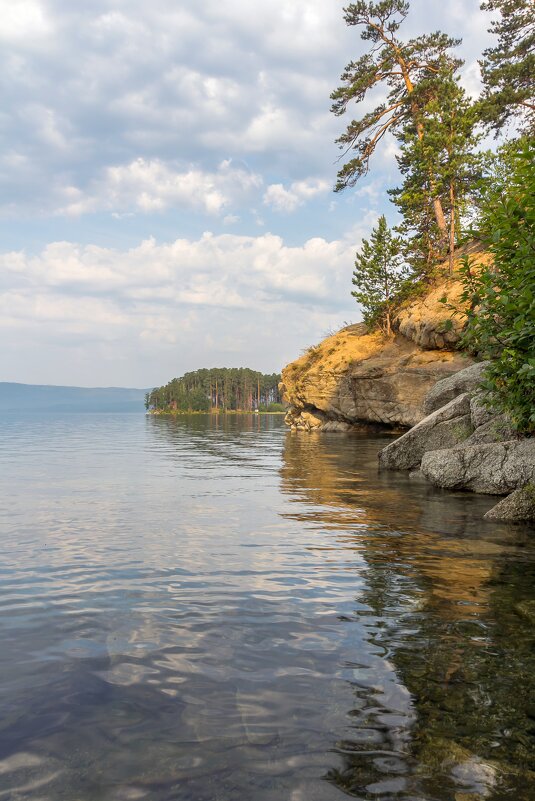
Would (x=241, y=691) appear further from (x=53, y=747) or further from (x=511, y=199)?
(x=511, y=199)

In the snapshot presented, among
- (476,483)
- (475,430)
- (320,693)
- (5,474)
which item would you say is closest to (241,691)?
(320,693)

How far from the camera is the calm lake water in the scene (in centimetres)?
317

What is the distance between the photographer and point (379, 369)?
1612 inches

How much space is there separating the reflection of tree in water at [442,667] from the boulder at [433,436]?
695 cm

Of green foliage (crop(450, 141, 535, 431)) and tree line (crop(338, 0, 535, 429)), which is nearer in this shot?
green foliage (crop(450, 141, 535, 431))

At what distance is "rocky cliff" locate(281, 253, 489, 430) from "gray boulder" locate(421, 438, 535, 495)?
14983 millimetres

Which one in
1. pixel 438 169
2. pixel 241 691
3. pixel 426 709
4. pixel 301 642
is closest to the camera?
pixel 426 709

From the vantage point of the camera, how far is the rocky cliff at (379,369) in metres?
35.9

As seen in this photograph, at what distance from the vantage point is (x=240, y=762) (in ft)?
10.7

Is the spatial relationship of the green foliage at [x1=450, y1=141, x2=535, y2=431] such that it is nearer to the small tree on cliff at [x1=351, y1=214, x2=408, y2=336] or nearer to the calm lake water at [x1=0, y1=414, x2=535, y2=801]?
the calm lake water at [x1=0, y1=414, x2=535, y2=801]

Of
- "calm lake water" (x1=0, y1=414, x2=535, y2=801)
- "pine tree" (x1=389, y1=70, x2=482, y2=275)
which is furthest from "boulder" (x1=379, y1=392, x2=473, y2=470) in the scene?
"pine tree" (x1=389, y1=70, x2=482, y2=275)

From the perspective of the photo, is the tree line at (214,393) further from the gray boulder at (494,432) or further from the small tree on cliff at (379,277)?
the gray boulder at (494,432)

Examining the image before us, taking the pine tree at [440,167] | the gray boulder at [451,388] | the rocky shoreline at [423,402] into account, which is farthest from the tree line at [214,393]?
the gray boulder at [451,388]

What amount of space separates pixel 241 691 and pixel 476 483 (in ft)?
38.1
